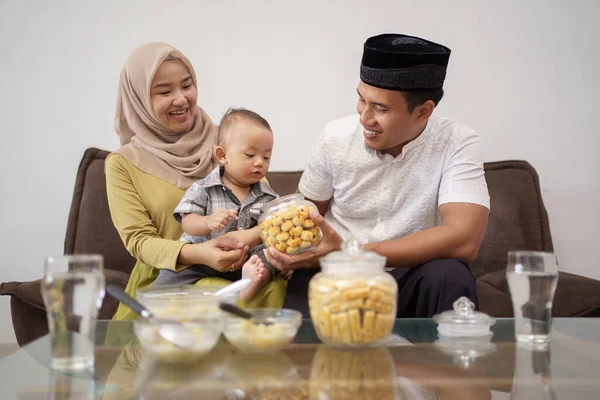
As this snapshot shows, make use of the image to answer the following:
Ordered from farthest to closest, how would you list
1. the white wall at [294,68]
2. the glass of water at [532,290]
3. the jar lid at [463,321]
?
the white wall at [294,68] → the jar lid at [463,321] → the glass of water at [532,290]

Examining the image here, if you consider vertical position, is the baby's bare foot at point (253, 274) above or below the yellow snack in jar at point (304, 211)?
below

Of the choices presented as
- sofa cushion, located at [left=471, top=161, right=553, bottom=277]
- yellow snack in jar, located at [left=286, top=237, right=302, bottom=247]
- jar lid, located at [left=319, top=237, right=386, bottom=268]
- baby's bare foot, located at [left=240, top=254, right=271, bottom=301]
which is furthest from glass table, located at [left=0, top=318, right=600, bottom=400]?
sofa cushion, located at [left=471, top=161, right=553, bottom=277]

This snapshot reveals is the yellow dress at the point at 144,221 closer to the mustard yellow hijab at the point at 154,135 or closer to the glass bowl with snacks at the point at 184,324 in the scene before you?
the mustard yellow hijab at the point at 154,135

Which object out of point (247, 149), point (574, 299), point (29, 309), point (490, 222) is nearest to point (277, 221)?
point (247, 149)

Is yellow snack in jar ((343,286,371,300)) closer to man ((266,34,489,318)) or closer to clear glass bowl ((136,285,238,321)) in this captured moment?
clear glass bowl ((136,285,238,321))

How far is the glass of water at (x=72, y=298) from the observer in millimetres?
1103

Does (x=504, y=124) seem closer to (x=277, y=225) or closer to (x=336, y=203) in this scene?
(x=336, y=203)

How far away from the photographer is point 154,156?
2285 millimetres

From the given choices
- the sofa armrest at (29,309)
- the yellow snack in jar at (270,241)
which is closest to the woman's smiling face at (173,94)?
the sofa armrest at (29,309)

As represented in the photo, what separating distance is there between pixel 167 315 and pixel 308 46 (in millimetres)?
2121

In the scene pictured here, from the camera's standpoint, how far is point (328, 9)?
311 centimetres

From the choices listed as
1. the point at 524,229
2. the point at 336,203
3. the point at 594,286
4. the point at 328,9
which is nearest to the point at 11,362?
the point at 336,203

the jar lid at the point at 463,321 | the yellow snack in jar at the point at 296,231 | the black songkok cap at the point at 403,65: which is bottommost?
the jar lid at the point at 463,321

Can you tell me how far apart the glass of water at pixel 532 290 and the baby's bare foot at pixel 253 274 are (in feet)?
2.31
